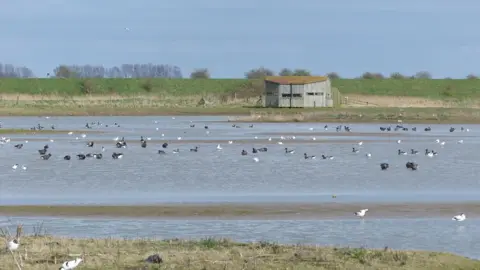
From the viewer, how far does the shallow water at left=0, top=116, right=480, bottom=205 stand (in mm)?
28259

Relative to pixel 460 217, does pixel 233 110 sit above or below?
above

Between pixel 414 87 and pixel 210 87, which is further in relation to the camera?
pixel 210 87

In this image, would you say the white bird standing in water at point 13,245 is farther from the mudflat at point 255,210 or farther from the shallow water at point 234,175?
the shallow water at point 234,175

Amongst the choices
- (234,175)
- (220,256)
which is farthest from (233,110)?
(220,256)

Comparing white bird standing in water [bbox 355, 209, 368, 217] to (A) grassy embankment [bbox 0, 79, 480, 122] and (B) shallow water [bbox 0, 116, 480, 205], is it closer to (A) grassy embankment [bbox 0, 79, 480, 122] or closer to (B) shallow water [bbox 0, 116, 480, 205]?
(B) shallow water [bbox 0, 116, 480, 205]

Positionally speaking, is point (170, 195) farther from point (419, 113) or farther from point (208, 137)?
point (419, 113)

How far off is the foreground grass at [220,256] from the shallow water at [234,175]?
32.4ft

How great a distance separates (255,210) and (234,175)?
1024 cm

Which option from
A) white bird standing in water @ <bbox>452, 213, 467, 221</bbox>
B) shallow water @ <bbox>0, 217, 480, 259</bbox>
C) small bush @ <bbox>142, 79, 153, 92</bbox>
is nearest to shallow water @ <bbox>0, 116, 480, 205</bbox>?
shallow water @ <bbox>0, 217, 480, 259</bbox>

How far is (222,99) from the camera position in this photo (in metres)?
108

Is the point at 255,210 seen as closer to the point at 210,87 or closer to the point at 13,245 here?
the point at 13,245

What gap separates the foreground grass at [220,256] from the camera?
15.3 meters

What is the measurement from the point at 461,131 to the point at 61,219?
49130 millimetres

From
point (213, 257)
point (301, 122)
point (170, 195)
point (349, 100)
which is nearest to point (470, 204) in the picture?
point (170, 195)
